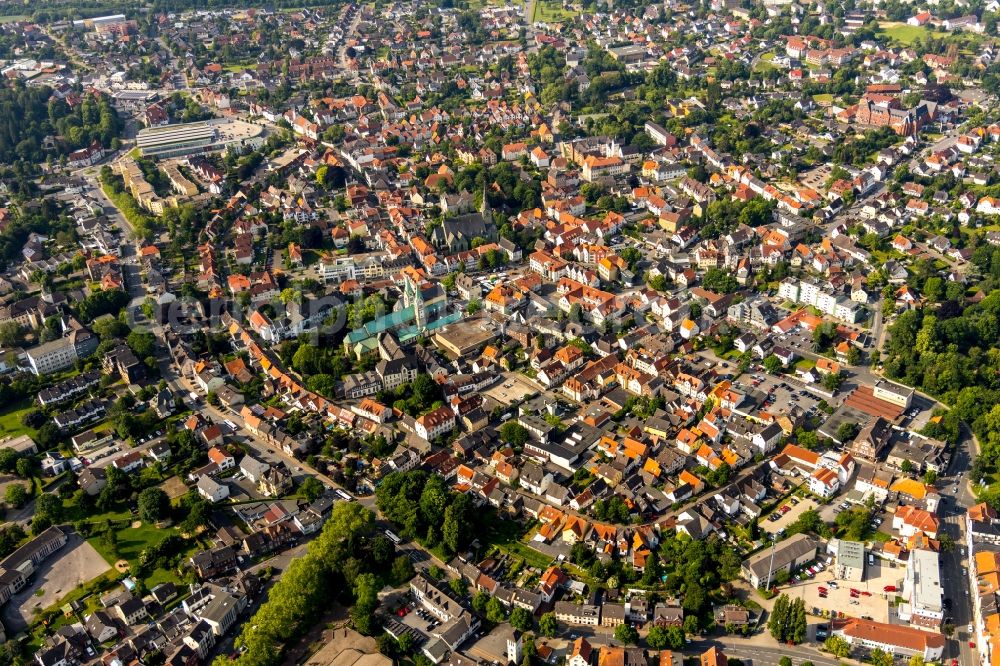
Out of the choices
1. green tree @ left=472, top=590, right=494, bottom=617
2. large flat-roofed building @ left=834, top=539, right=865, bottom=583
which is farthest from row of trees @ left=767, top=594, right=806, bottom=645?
green tree @ left=472, top=590, right=494, bottom=617

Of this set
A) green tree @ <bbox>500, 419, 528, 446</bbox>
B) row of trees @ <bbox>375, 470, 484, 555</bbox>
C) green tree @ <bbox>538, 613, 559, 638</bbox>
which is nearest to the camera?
green tree @ <bbox>538, 613, 559, 638</bbox>

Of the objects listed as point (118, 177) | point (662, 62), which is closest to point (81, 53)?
point (118, 177)

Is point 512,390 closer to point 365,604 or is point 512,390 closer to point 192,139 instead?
point 365,604

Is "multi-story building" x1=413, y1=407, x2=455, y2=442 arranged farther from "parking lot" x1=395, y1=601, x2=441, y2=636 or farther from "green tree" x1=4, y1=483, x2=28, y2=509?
"green tree" x1=4, y1=483, x2=28, y2=509

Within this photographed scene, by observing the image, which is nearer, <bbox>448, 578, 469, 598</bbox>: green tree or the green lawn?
<bbox>448, 578, 469, 598</bbox>: green tree

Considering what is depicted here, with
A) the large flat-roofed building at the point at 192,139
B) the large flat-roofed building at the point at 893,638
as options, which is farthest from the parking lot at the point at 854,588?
the large flat-roofed building at the point at 192,139

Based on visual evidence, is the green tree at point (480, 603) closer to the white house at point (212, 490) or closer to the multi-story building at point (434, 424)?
the multi-story building at point (434, 424)
